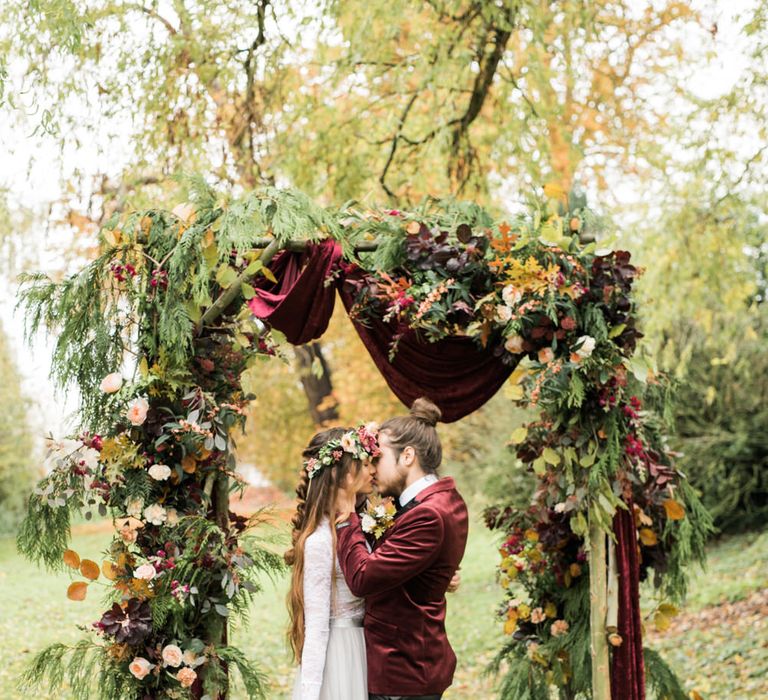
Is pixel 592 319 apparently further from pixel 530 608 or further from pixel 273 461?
pixel 273 461

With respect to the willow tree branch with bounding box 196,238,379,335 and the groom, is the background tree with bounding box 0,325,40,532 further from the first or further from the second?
the groom

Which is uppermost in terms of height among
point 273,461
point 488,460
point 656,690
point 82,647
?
point 273,461

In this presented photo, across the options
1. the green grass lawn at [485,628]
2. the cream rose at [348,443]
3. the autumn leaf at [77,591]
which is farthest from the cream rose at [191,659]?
the green grass lawn at [485,628]

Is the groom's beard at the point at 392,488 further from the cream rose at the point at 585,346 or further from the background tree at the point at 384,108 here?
the background tree at the point at 384,108

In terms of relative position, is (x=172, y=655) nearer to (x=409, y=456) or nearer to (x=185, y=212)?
(x=409, y=456)

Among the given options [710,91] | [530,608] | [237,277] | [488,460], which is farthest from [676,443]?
[237,277]

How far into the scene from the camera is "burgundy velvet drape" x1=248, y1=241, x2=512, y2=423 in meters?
3.91

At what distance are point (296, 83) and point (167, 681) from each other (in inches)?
195

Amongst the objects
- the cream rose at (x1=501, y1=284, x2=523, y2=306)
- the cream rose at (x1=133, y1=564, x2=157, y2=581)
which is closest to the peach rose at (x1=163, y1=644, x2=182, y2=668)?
the cream rose at (x1=133, y1=564, x2=157, y2=581)

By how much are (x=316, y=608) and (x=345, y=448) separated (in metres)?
0.53

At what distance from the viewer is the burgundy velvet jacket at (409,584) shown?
3176mm

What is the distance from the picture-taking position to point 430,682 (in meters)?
3.29

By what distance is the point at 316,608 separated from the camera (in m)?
3.21

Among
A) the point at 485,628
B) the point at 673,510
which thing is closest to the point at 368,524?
the point at 673,510
